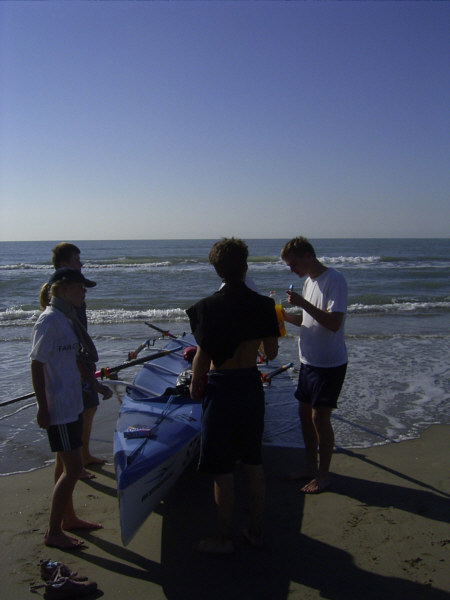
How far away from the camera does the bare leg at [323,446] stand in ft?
11.5

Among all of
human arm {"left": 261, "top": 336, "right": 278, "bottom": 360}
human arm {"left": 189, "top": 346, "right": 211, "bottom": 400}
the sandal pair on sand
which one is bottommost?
the sandal pair on sand

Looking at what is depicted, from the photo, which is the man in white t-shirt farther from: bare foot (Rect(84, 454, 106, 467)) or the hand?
bare foot (Rect(84, 454, 106, 467))

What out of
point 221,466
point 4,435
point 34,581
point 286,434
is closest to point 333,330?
point 221,466

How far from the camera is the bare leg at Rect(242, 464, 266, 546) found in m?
2.83

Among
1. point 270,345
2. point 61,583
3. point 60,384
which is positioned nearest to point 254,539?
point 61,583

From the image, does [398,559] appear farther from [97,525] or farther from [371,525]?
[97,525]

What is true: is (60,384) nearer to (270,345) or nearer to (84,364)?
(84,364)

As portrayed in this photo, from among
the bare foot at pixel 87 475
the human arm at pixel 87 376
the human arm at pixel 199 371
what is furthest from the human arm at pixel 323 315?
the bare foot at pixel 87 475

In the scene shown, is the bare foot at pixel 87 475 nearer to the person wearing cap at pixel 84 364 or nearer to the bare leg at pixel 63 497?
the person wearing cap at pixel 84 364

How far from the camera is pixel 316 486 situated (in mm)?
3646

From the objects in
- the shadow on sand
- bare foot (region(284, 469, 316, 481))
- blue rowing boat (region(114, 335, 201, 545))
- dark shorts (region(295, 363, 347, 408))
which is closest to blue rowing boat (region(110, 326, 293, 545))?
blue rowing boat (region(114, 335, 201, 545))

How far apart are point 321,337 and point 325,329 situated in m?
0.07

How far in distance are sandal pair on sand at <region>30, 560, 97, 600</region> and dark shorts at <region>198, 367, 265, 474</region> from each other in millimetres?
860

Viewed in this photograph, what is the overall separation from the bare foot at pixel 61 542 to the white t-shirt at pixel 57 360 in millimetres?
779
